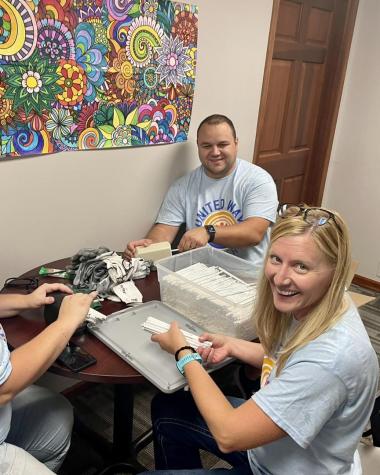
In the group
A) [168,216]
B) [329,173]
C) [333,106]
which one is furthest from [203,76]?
[329,173]

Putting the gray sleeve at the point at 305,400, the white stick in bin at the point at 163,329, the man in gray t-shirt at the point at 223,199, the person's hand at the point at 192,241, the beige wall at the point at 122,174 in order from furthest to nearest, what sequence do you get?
the man in gray t-shirt at the point at 223,199
the person's hand at the point at 192,241
the beige wall at the point at 122,174
the white stick in bin at the point at 163,329
the gray sleeve at the point at 305,400

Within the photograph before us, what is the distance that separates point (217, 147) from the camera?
6.86ft

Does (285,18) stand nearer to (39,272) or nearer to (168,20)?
(168,20)

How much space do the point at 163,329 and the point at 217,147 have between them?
1128mm

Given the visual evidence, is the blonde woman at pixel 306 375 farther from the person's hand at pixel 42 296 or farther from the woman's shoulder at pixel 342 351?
the person's hand at pixel 42 296

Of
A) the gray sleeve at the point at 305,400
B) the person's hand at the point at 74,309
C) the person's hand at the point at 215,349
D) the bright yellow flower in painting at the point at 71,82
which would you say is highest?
the bright yellow flower in painting at the point at 71,82

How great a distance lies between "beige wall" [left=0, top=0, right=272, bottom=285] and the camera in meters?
1.71

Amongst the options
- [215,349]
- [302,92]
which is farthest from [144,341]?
[302,92]

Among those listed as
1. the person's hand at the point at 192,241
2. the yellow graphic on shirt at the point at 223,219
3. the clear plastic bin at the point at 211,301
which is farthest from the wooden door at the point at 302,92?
the clear plastic bin at the point at 211,301

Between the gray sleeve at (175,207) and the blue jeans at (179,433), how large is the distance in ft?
3.40

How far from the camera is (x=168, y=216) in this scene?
7.22 ft

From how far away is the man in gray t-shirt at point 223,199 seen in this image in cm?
206

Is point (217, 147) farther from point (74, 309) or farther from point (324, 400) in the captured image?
point (324, 400)

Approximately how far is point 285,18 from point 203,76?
36.5 inches
